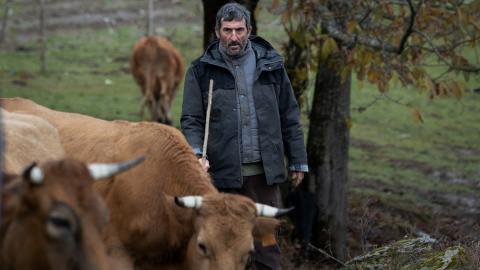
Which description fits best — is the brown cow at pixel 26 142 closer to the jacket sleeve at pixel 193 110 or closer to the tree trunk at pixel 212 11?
the jacket sleeve at pixel 193 110

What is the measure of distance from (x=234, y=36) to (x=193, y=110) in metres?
0.78

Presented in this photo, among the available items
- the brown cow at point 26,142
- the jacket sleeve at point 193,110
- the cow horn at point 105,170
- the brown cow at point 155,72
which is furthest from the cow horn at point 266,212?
the brown cow at point 155,72

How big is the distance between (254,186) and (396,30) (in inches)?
136

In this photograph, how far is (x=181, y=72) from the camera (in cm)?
1722

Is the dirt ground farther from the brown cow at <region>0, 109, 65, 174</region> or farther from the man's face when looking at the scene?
the brown cow at <region>0, 109, 65, 174</region>

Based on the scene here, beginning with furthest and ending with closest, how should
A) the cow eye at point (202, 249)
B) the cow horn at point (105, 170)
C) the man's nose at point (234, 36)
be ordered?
the man's nose at point (234, 36)
the cow eye at point (202, 249)
the cow horn at point (105, 170)

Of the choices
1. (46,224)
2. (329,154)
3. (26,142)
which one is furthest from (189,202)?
(329,154)

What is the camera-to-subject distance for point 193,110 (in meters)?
5.61

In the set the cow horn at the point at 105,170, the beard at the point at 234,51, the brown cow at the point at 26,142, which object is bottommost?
the brown cow at the point at 26,142

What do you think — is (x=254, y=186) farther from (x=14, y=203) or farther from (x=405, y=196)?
(x=405, y=196)

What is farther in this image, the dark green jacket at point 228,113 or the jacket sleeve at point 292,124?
the jacket sleeve at point 292,124

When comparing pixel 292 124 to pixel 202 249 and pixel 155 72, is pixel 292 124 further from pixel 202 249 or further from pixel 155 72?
pixel 155 72

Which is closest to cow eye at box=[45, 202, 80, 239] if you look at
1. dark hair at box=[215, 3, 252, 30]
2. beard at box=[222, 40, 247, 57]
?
beard at box=[222, 40, 247, 57]

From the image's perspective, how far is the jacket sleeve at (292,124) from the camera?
576 centimetres
